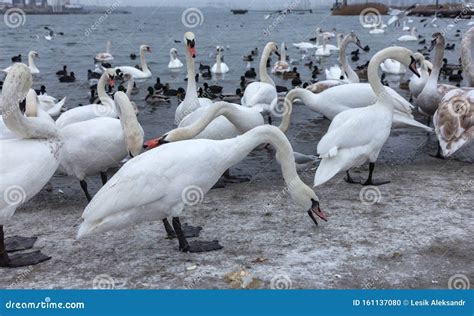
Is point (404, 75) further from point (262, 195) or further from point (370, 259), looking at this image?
point (370, 259)

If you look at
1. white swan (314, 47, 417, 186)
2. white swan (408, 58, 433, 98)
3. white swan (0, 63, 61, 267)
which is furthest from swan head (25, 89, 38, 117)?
white swan (408, 58, 433, 98)

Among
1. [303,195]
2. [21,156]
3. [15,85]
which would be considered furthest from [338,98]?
[21,156]

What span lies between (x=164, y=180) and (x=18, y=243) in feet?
7.17

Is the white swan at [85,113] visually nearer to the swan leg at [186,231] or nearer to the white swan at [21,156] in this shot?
the white swan at [21,156]

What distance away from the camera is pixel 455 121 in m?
9.77

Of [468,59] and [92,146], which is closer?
[92,146]

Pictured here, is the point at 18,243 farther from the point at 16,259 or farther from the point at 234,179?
the point at 234,179

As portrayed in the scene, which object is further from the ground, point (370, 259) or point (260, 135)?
point (260, 135)

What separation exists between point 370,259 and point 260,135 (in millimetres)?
1727

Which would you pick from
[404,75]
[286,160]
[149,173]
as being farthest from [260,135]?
[404,75]

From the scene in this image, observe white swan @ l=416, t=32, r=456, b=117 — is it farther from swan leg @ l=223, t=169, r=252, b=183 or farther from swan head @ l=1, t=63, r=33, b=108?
swan head @ l=1, t=63, r=33, b=108

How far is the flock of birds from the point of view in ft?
18.6

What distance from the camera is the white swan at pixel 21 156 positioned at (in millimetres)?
5602

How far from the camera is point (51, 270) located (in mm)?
5758
